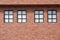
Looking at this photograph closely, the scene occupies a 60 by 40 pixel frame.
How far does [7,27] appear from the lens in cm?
2945

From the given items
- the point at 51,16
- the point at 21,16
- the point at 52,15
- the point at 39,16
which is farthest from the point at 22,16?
the point at 52,15

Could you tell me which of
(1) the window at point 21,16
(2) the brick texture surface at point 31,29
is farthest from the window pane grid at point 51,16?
(1) the window at point 21,16

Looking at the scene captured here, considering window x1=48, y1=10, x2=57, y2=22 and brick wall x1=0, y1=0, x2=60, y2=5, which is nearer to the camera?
brick wall x1=0, y1=0, x2=60, y2=5

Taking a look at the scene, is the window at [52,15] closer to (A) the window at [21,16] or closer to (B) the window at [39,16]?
(B) the window at [39,16]

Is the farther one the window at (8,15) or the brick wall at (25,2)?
the window at (8,15)

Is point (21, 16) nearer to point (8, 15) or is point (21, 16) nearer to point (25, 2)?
point (8, 15)

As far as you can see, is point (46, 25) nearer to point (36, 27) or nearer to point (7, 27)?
point (36, 27)

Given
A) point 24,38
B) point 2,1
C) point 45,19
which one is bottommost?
point 24,38

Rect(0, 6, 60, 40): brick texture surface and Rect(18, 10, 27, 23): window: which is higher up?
Rect(18, 10, 27, 23): window

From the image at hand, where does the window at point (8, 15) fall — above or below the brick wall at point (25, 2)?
below

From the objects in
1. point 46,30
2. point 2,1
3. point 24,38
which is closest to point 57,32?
point 46,30

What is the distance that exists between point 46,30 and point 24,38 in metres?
2.38

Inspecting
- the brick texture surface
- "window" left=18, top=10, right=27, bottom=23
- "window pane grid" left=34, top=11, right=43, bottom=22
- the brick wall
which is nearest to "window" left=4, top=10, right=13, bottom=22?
the brick texture surface

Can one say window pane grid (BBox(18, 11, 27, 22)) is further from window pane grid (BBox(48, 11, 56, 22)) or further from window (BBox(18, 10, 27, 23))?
window pane grid (BBox(48, 11, 56, 22))
